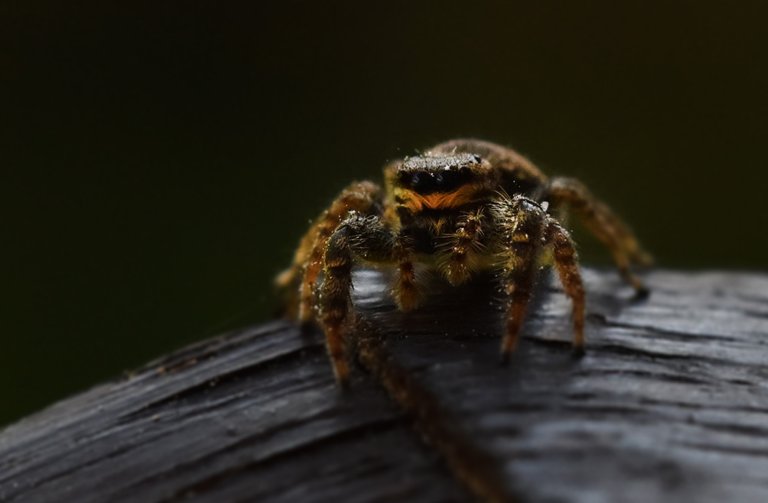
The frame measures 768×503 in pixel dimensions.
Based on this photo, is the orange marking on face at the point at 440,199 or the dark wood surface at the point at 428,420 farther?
the orange marking on face at the point at 440,199

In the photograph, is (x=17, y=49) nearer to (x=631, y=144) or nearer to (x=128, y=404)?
(x=631, y=144)

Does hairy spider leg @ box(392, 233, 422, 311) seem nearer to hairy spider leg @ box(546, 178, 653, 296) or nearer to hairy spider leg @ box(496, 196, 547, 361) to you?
hairy spider leg @ box(496, 196, 547, 361)

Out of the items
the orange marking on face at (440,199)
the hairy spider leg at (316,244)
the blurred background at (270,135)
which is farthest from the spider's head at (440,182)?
the blurred background at (270,135)

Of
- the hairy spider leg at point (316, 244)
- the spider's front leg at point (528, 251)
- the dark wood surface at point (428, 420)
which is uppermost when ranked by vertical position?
the hairy spider leg at point (316, 244)

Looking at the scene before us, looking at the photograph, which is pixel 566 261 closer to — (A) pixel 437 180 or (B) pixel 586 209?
(A) pixel 437 180

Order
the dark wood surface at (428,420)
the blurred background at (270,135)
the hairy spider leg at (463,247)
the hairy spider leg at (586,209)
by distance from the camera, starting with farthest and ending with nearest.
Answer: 1. the blurred background at (270,135)
2. the hairy spider leg at (586,209)
3. the hairy spider leg at (463,247)
4. the dark wood surface at (428,420)

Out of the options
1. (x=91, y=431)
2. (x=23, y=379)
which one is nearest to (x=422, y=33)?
(x=23, y=379)

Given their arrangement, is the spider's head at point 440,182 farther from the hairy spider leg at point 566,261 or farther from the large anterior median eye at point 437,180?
the hairy spider leg at point 566,261

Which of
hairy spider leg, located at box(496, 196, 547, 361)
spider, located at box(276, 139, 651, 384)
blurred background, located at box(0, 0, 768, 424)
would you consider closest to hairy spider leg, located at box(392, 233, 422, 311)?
spider, located at box(276, 139, 651, 384)
